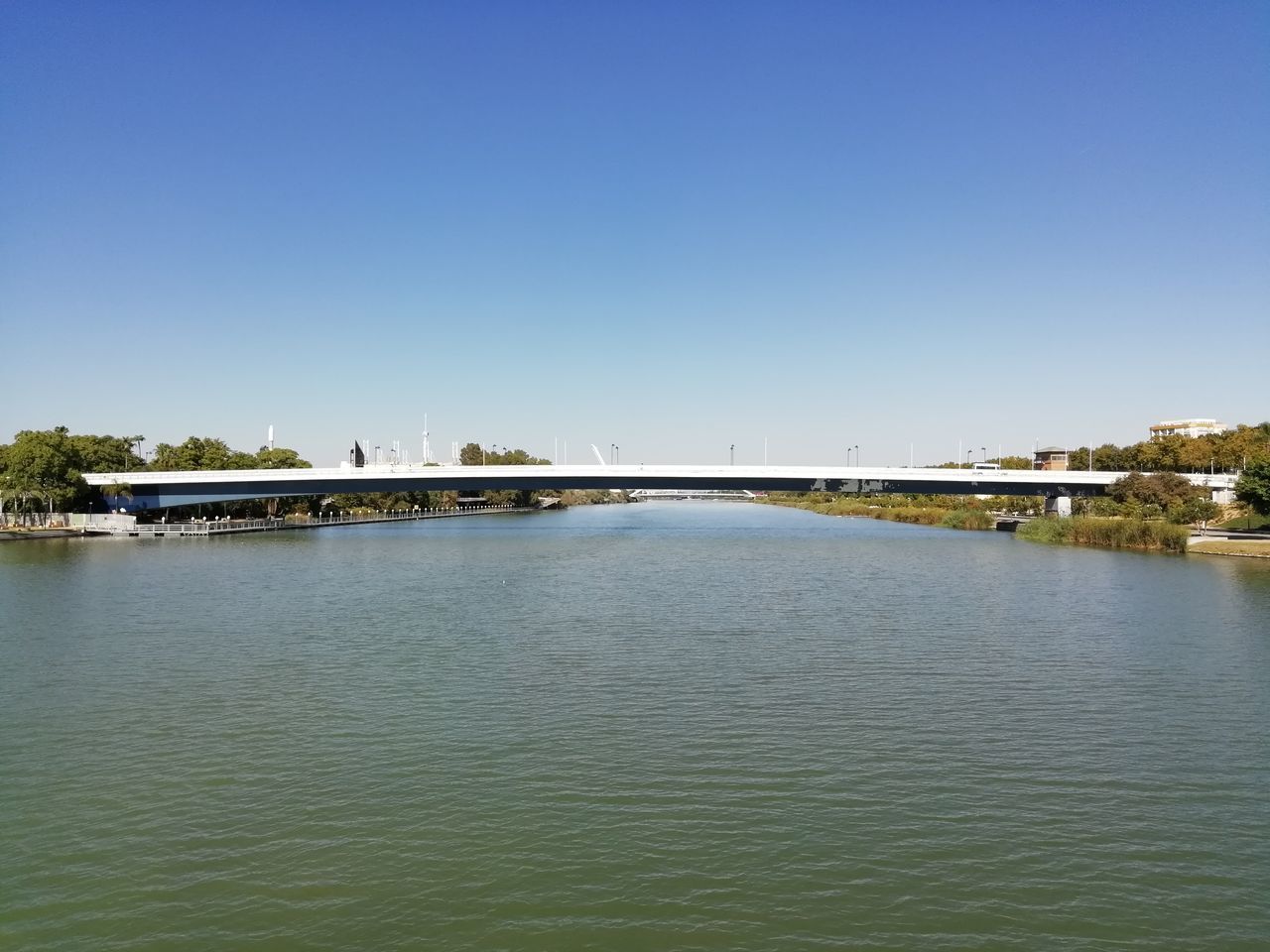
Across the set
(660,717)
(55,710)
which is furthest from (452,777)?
(55,710)

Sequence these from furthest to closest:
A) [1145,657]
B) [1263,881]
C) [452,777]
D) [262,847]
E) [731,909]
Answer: [1145,657], [452,777], [262,847], [1263,881], [731,909]

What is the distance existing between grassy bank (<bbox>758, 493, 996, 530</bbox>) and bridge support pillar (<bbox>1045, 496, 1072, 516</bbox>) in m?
6.29

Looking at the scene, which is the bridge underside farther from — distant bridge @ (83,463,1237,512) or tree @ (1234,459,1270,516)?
tree @ (1234,459,1270,516)

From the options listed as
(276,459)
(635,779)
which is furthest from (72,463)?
(635,779)

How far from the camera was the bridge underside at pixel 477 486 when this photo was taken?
95312 mm

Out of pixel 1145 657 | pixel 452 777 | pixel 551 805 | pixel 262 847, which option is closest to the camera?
pixel 262 847

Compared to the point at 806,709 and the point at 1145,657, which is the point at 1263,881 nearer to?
the point at 806,709

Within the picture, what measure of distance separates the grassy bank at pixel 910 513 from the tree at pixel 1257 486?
1357 inches

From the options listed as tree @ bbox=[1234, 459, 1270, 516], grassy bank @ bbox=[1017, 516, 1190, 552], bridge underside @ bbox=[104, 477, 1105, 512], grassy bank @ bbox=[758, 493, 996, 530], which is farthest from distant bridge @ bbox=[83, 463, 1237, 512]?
tree @ bbox=[1234, 459, 1270, 516]

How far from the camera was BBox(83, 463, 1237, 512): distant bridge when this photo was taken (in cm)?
9119

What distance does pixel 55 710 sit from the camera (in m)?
21.2

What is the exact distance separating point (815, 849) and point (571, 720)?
7968 millimetres

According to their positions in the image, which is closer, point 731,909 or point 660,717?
point 731,909

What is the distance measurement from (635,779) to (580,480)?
83406 millimetres
